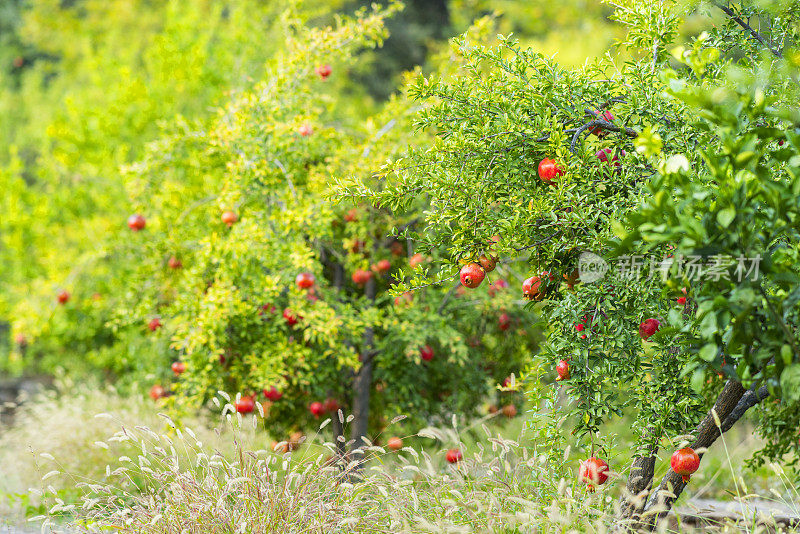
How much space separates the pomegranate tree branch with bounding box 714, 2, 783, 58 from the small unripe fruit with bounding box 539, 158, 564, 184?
111cm

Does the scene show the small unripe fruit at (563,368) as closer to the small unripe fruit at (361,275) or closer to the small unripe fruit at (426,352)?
the small unripe fruit at (426,352)

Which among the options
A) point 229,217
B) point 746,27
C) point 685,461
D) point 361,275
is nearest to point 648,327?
point 685,461

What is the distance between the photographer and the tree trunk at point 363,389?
5176mm

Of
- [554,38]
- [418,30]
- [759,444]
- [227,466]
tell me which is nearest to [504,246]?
[227,466]

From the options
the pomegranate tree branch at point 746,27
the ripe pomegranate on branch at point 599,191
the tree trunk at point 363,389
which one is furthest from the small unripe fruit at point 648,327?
the tree trunk at point 363,389

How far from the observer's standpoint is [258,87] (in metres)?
5.14

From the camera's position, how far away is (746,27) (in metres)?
3.11

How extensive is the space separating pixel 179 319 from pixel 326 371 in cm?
115

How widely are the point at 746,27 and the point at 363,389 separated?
11.9 ft

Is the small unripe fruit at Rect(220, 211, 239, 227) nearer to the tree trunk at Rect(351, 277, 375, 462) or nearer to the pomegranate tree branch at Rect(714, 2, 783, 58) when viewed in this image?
the tree trunk at Rect(351, 277, 375, 462)

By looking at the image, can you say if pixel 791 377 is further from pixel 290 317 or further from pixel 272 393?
pixel 272 393

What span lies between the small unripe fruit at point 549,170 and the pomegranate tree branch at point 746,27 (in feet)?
3.65

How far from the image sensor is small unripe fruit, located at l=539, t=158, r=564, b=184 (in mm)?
2881

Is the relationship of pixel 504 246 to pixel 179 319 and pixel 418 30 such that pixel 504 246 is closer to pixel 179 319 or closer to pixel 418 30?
pixel 179 319
